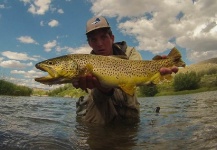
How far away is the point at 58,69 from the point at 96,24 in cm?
224

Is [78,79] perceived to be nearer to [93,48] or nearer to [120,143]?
[120,143]

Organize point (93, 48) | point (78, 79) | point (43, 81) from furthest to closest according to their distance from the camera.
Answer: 1. point (93, 48)
2. point (78, 79)
3. point (43, 81)

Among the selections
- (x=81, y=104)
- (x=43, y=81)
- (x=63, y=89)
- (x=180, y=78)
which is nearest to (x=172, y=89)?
(x=180, y=78)

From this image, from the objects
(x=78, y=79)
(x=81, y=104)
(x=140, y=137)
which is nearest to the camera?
(x=78, y=79)

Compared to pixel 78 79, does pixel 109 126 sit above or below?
below

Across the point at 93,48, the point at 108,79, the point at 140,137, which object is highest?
the point at 93,48

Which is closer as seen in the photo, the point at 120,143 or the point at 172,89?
the point at 120,143

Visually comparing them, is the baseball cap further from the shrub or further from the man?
the shrub

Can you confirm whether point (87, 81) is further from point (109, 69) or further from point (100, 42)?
point (100, 42)

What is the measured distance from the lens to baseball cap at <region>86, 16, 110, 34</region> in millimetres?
5898

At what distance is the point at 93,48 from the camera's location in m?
6.24

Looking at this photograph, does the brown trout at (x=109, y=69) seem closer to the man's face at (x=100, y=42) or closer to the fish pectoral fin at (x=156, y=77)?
the fish pectoral fin at (x=156, y=77)

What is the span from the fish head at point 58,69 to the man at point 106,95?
4.93 feet

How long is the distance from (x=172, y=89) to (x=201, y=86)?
6.21 m
